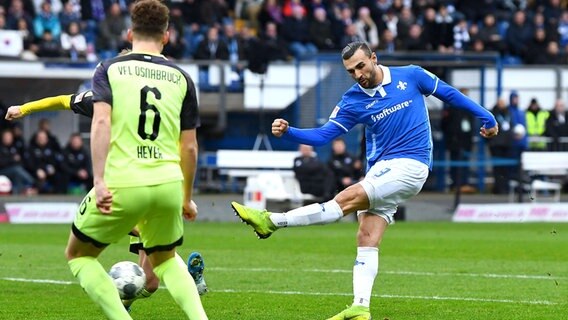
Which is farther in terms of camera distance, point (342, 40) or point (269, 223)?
point (342, 40)

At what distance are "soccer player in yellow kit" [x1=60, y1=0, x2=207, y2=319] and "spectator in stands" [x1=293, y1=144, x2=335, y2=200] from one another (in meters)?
18.3

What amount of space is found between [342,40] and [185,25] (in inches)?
164

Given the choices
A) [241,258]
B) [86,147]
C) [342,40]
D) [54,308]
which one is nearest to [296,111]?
[342,40]

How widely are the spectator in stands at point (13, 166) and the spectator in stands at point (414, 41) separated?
10.6 metres

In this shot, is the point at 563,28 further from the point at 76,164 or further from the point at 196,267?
the point at 196,267

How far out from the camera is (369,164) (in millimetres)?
10992

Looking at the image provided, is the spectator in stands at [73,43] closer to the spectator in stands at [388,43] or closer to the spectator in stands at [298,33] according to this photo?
the spectator in stands at [298,33]

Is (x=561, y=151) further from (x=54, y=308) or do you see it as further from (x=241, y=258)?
(x=54, y=308)

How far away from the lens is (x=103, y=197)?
7738 millimetres

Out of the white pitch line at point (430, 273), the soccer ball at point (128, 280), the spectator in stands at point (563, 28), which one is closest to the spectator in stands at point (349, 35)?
the spectator in stands at point (563, 28)

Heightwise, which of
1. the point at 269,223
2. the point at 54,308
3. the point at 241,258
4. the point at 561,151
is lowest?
the point at 561,151

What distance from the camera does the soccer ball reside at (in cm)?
981

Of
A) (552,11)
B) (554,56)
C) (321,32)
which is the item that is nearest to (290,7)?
(321,32)

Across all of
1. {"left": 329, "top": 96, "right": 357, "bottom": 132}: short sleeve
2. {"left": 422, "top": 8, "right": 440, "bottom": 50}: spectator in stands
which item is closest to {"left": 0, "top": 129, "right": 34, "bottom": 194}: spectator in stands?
{"left": 422, "top": 8, "right": 440, "bottom": 50}: spectator in stands
